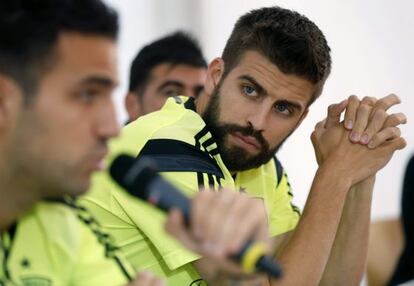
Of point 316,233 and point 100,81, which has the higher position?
point 100,81

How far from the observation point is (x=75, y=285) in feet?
4.19

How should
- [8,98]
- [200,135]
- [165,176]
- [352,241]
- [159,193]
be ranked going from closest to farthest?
[159,193], [8,98], [165,176], [200,135], [352,241]

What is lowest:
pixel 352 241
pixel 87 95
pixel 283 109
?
pixel 352 241

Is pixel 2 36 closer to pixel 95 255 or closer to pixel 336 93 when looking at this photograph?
pixel 95 255

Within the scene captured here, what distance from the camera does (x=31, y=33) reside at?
113 centimetres

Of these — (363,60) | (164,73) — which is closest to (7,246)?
(164,73)

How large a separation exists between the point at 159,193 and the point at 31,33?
31cm

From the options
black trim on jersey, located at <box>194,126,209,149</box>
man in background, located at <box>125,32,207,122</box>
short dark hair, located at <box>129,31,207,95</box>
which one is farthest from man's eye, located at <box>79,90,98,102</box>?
short dark hair, located at <box>129,31,207,95</box>

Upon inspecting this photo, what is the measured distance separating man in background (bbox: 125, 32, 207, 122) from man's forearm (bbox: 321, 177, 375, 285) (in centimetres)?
100

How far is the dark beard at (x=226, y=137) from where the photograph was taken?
1.84 metres

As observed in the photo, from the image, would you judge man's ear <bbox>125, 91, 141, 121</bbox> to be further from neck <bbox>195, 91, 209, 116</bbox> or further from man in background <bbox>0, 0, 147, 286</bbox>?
man in background <bbox>0, 0, 147, 286</bbox>

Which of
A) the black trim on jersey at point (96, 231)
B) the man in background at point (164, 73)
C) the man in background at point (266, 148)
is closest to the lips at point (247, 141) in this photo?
the man in background at point (266, 148)

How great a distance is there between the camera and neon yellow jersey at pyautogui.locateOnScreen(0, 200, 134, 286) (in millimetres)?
1210

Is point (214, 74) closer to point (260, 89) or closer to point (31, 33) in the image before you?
point (260, 89)
